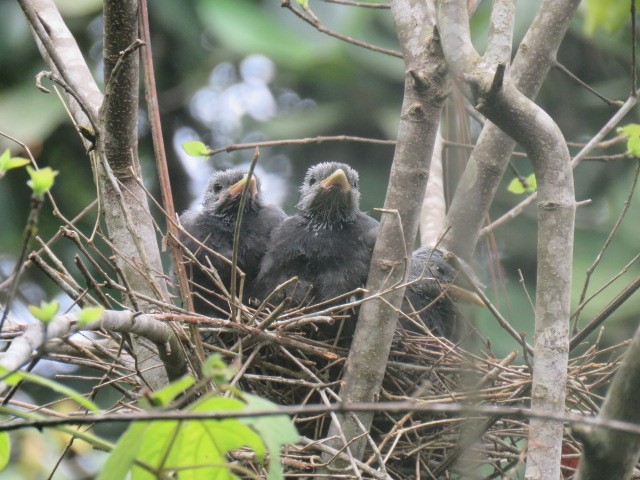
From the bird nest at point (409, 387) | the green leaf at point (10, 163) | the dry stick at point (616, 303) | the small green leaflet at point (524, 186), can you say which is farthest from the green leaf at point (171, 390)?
the small green leaflet at point (524, 186)

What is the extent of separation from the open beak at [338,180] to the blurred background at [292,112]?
8.50ft

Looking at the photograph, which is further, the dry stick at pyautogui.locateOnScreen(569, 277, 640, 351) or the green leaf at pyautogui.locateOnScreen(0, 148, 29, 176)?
the dry stick at pyautogui.locateOnScreen(569, 277, 640, 351)

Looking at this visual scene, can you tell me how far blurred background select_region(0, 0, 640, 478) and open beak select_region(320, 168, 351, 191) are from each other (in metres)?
2.59

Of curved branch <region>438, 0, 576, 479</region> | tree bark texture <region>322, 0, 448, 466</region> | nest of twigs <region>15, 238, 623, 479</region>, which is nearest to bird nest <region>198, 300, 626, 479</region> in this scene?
nest of twigs <region>15, 238, 623, 479</region>

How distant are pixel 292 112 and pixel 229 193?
4.39m

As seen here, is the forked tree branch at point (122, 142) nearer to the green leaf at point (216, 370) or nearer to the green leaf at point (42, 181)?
the green leaf at point (42, 181)

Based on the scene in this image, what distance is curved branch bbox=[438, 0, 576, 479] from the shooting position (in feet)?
9.23

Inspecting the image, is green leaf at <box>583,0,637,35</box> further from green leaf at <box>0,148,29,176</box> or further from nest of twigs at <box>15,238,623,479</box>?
nest of twigs at <box>15,238,623,479</box>

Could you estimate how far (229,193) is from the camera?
15.5 ft

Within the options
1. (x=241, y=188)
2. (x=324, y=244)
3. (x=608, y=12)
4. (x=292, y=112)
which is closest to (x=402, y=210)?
(x=324, y=244)

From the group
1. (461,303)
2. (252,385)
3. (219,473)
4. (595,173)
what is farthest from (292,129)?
(219,473)

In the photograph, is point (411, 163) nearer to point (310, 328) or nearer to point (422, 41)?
point (422, 41)

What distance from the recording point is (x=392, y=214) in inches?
132

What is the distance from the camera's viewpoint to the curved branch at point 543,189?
281 centimetres
